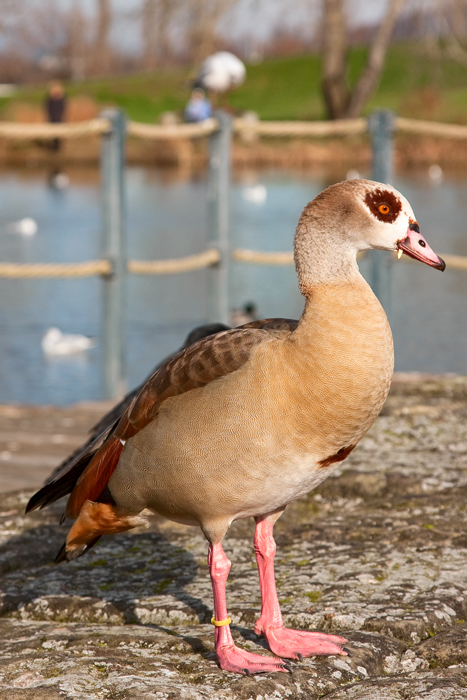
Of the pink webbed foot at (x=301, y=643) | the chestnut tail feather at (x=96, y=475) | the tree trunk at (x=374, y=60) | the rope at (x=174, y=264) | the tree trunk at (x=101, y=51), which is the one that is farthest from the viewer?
the tree trunk at (x=101, y=51)

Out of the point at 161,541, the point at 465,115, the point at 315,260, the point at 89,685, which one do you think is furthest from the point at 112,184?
the point at 465,115

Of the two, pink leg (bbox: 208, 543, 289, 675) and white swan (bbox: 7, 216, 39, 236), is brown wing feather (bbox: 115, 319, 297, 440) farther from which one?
white swan (bbox: 7, 216, 39, 236)

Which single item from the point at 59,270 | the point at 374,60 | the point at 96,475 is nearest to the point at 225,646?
the point at 96,475

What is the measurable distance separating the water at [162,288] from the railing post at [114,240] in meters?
1.66

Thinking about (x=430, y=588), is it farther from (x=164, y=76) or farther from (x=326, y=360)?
(x=164, y=76)

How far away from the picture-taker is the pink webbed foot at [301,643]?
2281 millimetres

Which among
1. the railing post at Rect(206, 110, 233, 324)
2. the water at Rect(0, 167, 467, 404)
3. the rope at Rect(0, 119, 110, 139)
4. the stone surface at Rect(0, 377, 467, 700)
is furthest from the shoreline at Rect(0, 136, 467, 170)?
the stone surface at Rect(0, 377, 467, 700)

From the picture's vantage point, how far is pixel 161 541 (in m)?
3.08

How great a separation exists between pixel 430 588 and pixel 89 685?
0.99 metres

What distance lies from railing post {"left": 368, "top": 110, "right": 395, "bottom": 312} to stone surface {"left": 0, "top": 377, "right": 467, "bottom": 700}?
7.64 ft

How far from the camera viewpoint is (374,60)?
1206 inches

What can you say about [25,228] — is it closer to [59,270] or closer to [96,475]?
[59,270]

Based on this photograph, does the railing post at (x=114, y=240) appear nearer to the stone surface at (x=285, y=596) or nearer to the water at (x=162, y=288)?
the water at (x=162, y=288)

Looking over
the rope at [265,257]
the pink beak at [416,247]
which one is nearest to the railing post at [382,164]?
the rope at [265,257]
